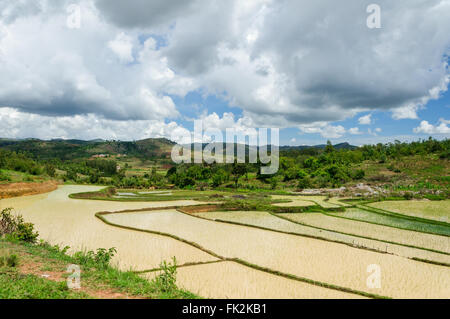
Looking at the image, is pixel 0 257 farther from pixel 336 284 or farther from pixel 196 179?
pixel 196 179

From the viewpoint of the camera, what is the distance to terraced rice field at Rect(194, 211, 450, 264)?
1173cm

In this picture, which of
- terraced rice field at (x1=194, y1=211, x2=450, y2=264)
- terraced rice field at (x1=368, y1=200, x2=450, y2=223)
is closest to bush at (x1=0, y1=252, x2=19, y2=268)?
terraced rice field at (x1=194, y1=211, x2=450, y2=264)

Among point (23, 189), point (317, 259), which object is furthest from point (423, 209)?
point (23, 189)

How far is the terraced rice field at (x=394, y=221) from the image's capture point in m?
16.4

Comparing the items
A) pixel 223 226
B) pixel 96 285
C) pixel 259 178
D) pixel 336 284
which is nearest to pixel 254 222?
pixel 223 226

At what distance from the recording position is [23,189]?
29609mm

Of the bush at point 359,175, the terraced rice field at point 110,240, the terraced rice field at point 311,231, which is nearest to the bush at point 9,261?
the terraced rice field at point 110,240

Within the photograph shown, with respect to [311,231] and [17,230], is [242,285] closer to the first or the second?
[311,231]

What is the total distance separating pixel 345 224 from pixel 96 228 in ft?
55.2

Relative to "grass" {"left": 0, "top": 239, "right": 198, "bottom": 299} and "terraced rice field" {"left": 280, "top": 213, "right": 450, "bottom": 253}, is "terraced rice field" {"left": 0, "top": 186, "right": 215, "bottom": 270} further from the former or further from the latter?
"terraced rice field" {"left": 280, "top": 213, "right": 450, "bottom": 253}

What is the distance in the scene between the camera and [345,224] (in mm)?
17812

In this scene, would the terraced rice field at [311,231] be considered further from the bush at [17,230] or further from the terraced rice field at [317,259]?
the bush at [17,230]

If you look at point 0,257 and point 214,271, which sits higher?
point 0,257

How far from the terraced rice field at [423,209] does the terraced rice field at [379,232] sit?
5.86 m
